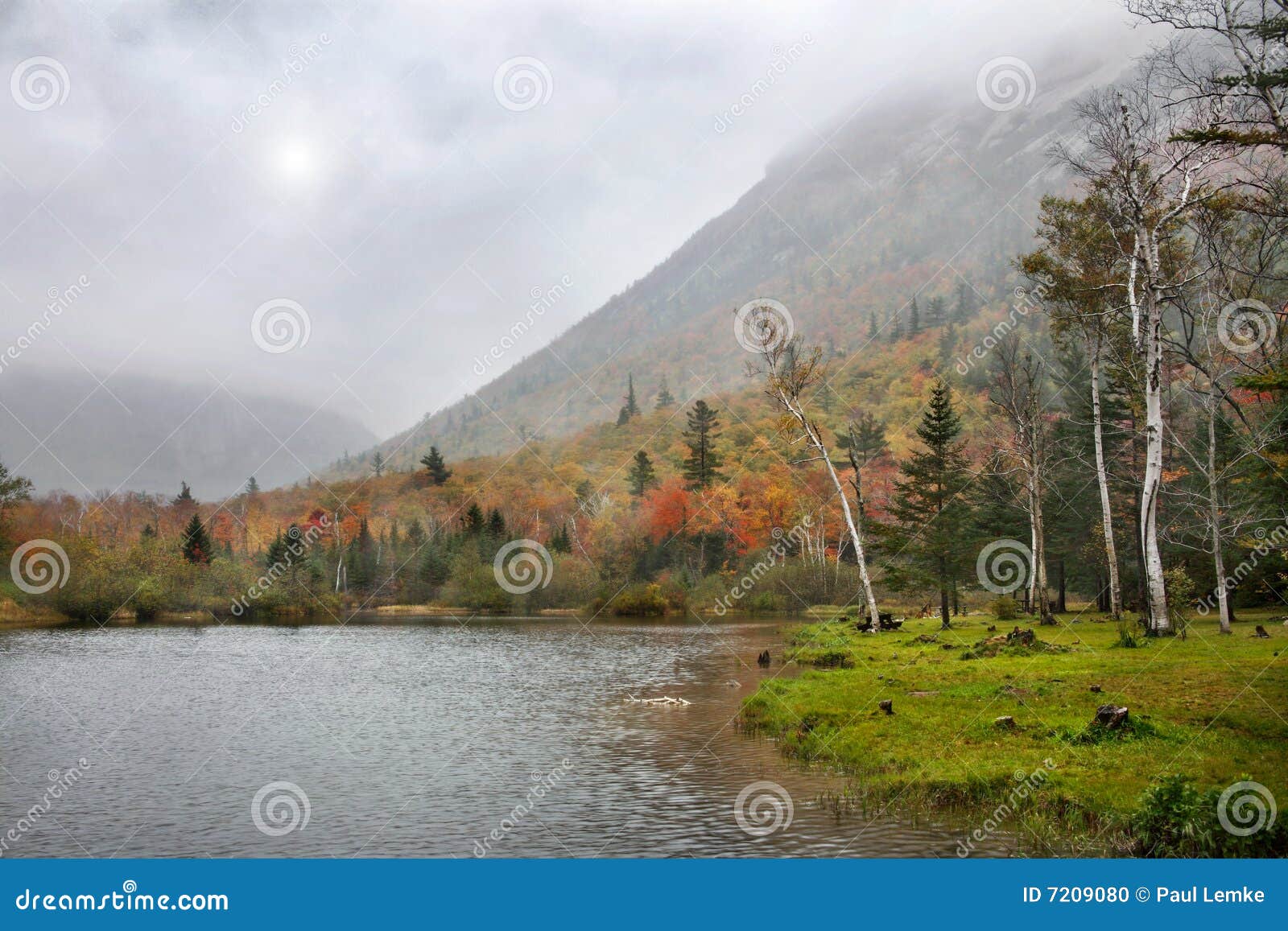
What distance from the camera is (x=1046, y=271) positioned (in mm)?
37969

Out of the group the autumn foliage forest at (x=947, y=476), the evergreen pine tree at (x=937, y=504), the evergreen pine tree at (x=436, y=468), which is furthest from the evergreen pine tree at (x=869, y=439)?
the evergreen pine tree at (x=436, y=468)

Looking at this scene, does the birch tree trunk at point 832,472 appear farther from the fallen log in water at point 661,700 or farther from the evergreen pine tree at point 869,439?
the evergreen pine tree at point 869,439

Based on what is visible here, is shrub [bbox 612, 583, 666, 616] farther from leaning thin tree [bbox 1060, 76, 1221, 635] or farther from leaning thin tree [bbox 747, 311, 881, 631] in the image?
leaning thin tree [bbox 1060, 76, 1221, 635]

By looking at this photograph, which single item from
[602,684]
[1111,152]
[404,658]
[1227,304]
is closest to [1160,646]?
[1227,304]

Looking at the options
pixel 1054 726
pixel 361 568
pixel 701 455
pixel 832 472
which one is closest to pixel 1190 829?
pixel 1054 726

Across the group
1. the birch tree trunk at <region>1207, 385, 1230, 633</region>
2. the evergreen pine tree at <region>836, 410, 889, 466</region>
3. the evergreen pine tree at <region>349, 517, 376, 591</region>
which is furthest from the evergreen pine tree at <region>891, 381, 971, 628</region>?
the evergreen pine tree at <region>349, 517, 376, 591</region>

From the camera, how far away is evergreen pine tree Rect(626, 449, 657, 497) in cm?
11338

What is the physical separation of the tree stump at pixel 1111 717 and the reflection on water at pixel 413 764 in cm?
443

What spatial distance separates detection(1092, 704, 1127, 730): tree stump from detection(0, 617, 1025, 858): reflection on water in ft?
14.5

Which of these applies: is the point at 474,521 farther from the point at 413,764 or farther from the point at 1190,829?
the point at 1190,829

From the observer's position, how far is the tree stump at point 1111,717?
16.6 metres

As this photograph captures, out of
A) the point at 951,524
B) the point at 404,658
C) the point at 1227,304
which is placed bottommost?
the point at 404,658

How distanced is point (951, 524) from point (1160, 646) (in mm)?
23465

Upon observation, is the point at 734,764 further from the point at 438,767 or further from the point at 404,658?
the point at 404,658
